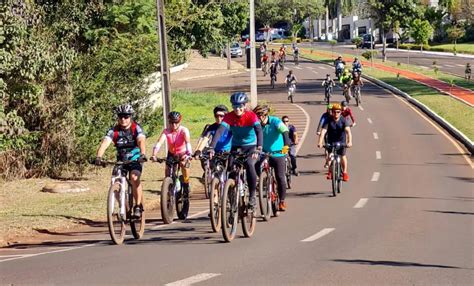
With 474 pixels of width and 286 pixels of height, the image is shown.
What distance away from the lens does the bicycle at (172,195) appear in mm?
15648

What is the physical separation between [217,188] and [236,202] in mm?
504

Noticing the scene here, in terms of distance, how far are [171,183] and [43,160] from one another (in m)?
9.00

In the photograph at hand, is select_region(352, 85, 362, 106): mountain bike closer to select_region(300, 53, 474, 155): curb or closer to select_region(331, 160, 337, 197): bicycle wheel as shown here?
select_region(300, 53, 474, 155): curb

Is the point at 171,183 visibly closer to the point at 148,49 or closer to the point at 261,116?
the point at 261,116

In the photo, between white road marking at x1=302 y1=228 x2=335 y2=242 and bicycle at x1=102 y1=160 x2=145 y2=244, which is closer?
bicycle at x1=102 y1=160 x2=145 y2=244

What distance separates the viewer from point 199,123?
4188cm

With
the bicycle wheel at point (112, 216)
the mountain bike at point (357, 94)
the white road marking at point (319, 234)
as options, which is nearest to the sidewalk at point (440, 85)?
the mountain bike at point (357, 94)

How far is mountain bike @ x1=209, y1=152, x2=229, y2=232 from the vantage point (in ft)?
43.0

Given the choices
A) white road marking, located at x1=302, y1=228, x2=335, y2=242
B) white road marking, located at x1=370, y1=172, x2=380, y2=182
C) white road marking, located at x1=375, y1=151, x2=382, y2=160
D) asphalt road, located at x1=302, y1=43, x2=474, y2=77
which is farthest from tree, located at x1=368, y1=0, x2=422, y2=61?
white road marking, located at x1=302, y1=228, x2=335, y2=242

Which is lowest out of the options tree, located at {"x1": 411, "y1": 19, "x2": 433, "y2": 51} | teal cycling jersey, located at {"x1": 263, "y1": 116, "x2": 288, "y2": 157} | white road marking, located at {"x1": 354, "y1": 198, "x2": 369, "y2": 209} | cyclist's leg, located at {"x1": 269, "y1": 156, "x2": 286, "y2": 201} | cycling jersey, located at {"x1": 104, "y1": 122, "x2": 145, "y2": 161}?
white road marking, located at {"x1": 354, "y1": 198, "x2": 369, "y2": 209}

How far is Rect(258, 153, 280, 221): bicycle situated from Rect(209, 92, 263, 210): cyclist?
3.21ft

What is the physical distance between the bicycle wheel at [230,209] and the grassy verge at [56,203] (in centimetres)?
405

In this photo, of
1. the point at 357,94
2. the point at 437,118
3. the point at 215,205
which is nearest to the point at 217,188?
the point at 215,205

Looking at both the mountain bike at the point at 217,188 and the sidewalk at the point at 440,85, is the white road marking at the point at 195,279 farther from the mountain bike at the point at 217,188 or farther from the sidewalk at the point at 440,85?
the sidewalk at the point at 440,85
